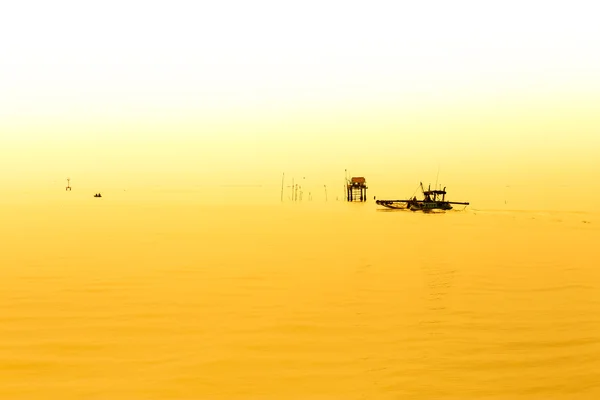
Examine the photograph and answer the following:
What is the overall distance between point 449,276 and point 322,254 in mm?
6355

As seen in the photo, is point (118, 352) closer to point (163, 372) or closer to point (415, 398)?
point (163, 372)

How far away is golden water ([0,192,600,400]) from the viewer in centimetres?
683

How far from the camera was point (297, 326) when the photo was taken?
991 cm

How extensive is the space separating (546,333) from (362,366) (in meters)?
3.62

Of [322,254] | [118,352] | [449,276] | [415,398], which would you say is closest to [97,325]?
[118,352]

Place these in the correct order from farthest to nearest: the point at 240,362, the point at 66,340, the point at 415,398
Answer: the point at 66,340 < the point at 240,362 < the point at 415,398

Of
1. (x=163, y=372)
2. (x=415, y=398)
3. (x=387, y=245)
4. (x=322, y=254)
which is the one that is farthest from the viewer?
(x=387, y=245)

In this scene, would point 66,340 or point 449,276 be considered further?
point 449,276

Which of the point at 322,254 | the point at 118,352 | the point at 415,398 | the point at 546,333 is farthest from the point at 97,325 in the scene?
the point at 322,254

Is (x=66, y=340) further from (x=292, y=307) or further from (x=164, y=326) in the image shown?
(x=292, y=307)

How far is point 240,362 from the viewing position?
7.73 metres

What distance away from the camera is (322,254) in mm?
21531

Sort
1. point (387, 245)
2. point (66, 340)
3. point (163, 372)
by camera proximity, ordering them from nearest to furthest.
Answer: point (163, 372) → point (66, 340) → point (387, 245)

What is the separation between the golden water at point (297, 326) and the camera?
269 inches
